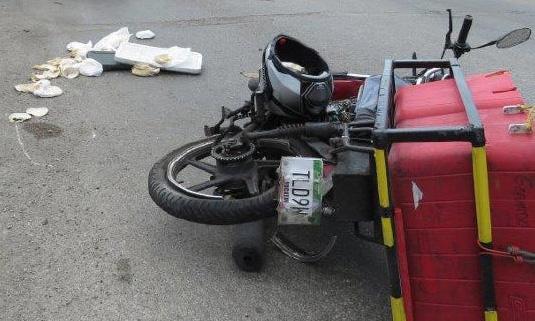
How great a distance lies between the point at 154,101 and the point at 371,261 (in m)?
3.45

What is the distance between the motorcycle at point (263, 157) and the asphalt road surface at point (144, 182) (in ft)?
0.90

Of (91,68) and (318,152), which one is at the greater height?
(318,152)

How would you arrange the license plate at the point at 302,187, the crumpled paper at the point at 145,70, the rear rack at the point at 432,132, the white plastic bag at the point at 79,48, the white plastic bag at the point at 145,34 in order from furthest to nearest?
the white plastic bag at the point at 145,34, the white plastic bag at the point at 79,48, the crumpled paper at the point at 145,70, the license plate at the point at 302,187, the rear rack at the point at 432,132

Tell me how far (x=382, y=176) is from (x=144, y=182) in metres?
2.62

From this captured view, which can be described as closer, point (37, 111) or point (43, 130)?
point (43, 130)

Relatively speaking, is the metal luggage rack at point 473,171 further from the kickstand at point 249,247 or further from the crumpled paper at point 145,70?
the crumpled paper at point 145,70

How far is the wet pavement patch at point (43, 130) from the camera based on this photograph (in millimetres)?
5324

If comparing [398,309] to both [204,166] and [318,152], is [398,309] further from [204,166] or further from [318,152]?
[204,166]

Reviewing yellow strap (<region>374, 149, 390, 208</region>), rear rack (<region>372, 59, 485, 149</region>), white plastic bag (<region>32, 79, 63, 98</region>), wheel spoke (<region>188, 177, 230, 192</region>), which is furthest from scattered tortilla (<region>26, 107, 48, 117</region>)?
yellow strap (<region>374, 149, 390, 208</region>)

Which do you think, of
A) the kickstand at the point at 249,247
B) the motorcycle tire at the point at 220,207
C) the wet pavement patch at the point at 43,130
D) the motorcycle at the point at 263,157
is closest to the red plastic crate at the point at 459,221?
the motorcycle at the point at 263,157

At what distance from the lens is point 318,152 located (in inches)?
131

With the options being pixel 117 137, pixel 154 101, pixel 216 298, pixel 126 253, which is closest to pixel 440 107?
pixel 216 298

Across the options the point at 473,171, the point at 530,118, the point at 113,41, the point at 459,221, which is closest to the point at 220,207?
the point at 459,221

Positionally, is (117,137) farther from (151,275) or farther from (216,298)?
(216,298)
